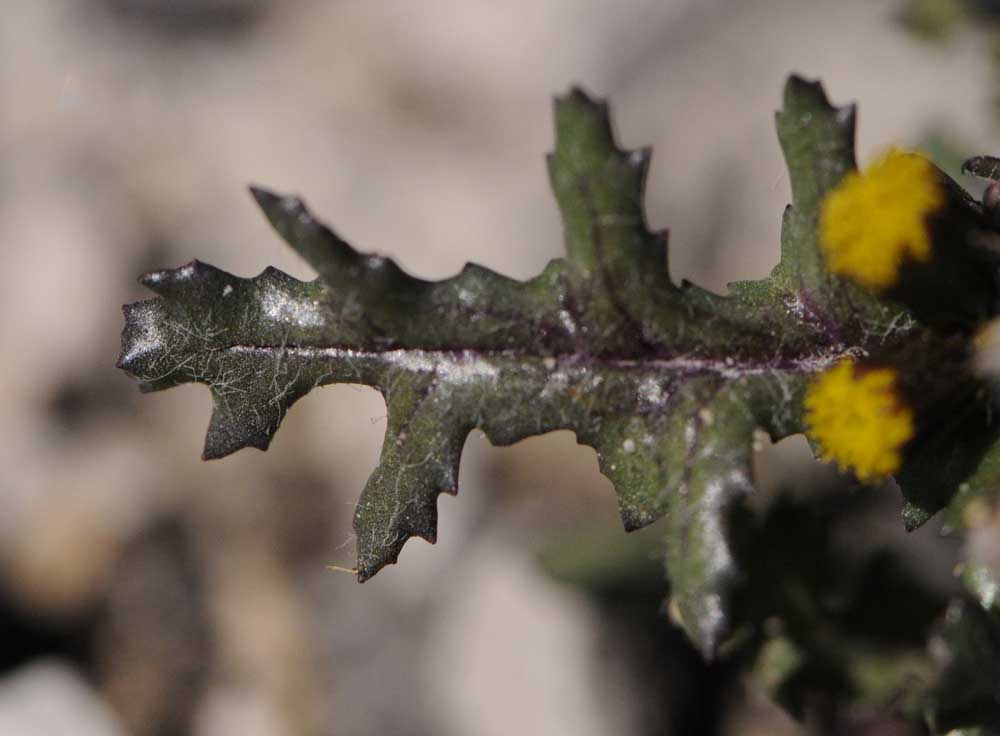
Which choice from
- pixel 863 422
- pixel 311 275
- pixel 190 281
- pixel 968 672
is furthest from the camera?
pixel 311 275

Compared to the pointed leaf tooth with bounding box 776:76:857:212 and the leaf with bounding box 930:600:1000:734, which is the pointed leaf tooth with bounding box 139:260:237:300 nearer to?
the pointed leaf tooth with bounding box 776:76:857:212

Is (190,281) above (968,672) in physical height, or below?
above

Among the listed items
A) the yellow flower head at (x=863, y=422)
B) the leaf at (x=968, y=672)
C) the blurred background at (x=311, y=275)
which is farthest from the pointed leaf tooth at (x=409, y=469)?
the blurred background at (x=311, y=275)

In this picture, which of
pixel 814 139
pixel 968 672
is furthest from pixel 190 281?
pixel 968 672

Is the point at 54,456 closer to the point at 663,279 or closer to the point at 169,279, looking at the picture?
the point at 169,279

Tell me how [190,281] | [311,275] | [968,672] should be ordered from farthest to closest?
[311,275] < [968,672] < [190,281]

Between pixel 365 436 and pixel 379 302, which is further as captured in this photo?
pixel 365 436

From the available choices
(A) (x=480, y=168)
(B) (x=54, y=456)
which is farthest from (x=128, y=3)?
(B) (x=54, y=456)

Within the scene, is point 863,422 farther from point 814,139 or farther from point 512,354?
point 512,354
